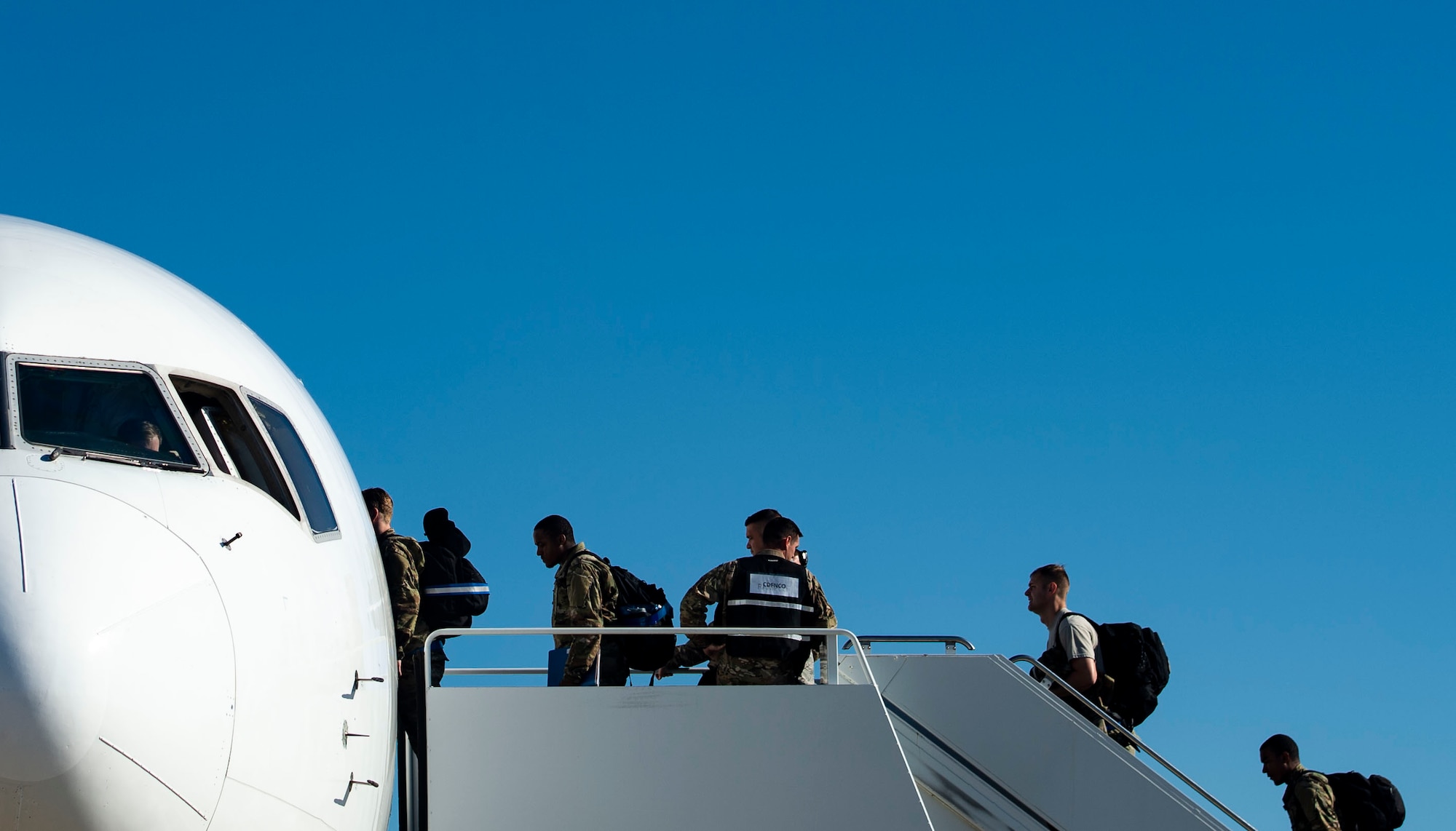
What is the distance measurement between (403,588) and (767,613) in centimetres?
244

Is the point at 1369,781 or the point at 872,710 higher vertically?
the point at 1369,781

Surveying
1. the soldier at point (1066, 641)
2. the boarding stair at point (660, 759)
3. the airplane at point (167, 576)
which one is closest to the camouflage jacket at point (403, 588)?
the boarding stair at point (660, 759)

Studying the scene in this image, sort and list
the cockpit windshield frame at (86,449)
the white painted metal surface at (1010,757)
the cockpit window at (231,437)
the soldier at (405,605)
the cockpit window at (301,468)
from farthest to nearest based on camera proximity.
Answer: the white painted metal surface at (1010,757), the soldier at (405,605), the cockpit window at (301,468), the cockpit window at (231,437), the cockpit windshield frame at (86,449)

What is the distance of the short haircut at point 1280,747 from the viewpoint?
12.4 meters

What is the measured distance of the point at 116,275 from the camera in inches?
287

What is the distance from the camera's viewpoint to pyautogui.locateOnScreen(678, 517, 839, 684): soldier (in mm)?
9391

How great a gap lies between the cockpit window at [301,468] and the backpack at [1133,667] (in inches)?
263

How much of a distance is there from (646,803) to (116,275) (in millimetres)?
4050

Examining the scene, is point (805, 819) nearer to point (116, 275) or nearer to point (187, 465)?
point (187, 465)

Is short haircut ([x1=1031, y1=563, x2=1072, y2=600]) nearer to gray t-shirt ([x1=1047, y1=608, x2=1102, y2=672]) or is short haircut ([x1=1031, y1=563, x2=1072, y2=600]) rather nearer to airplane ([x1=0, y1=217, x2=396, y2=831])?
gray t-shirt ([x1=1047, y1=608, x2=1102, y2=672])

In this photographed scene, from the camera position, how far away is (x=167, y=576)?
18.4ft

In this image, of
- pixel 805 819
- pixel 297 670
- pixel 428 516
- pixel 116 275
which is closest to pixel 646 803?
pixel 805 819

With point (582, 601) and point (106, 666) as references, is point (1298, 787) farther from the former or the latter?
point (106, 666)

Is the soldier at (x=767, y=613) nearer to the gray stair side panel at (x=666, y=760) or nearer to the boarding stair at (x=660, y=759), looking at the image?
the boarding stair at (x=660, y=759)
